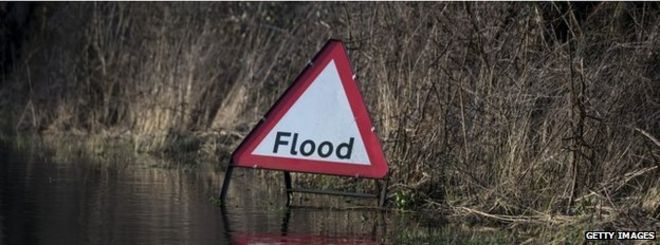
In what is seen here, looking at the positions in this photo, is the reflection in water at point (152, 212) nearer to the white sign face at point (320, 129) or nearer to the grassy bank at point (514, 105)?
the white sign face at point (320, 129)

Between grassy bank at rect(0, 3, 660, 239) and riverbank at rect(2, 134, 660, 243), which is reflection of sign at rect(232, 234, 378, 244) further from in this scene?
grassy bank at rect(0, 3, 660, 239)

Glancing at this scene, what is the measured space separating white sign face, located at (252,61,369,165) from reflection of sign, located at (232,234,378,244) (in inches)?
69.0

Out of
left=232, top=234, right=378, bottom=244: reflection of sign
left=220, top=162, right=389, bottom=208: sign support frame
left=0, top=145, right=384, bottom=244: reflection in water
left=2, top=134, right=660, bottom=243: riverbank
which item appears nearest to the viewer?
left=2, top=134, right=660, bottom=243: riverbank

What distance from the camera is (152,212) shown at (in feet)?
39.0

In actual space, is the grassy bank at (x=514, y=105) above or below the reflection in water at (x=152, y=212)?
above

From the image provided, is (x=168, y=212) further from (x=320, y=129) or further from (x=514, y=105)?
(x=514, y=105)

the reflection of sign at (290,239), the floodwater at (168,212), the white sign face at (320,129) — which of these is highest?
the white sign face at (320,129)

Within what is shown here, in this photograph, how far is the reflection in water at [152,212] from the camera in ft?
34.1

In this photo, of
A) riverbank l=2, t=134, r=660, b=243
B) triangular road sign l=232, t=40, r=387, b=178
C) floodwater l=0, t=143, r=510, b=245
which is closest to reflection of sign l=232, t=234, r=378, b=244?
floodwater l=0, t=143, r=510, b=245

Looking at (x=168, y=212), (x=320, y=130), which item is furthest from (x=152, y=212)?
(x=320, y=130)

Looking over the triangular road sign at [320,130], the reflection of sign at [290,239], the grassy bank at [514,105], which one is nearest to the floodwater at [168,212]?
the reflection of sign at [290,239]

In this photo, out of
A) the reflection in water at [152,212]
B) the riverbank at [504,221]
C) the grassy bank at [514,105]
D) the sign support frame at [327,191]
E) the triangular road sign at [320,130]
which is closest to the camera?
the riverbank at [504,221]

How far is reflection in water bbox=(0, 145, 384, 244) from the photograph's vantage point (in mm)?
10391

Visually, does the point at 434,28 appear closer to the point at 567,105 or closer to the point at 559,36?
the point at 559,36
